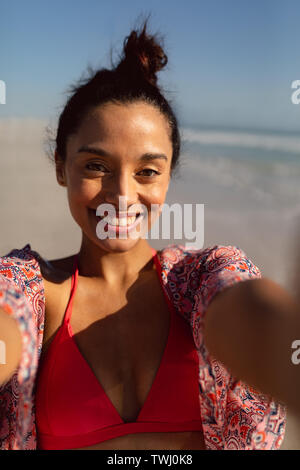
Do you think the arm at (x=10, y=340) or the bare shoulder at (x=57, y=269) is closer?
the arm at (x=10, y=340)

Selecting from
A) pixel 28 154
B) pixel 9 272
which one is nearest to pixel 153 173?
pixel 9 272

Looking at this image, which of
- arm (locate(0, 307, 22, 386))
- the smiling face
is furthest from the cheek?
arm (locate(0, 307, 22, 386))

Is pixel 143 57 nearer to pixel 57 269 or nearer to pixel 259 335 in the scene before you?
pixel 57 269

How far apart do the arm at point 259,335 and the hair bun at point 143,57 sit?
0.69 meters

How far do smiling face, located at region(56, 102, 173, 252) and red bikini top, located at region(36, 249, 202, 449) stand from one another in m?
0.29

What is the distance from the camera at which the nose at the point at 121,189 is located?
1.03 metres

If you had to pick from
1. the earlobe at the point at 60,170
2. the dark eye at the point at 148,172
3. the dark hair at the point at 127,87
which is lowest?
the dark eye at the point at 148,172

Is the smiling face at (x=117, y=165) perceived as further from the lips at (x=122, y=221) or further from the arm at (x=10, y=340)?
the arm at (x=10, y=340)

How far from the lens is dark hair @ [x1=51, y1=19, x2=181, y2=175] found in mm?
1108

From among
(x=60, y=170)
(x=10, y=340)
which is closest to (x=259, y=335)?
(x=10, y=340)

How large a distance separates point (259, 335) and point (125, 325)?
49 cm

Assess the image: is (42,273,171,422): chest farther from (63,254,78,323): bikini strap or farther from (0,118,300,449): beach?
(0,118,300,449): beach

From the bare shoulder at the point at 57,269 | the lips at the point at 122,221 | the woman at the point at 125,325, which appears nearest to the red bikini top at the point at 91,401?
the woman at the point at 125,325

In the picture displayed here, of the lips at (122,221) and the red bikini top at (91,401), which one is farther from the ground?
the lips at (122,221)
